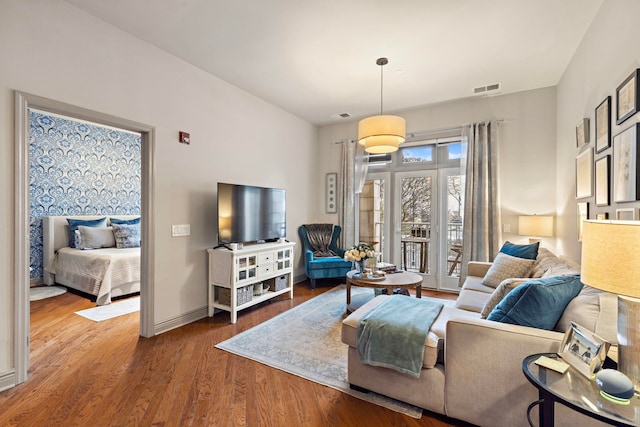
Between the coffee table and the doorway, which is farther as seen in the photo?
the doorway

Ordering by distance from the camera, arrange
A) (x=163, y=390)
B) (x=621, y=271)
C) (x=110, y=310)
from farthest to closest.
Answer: (x=110, y=310) < (x=163, y=390) < (x=621, y=271)

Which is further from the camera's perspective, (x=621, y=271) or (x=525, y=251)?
(x=525, y=251)

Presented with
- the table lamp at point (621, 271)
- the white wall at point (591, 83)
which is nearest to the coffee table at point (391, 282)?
the white wall at point (591, 83)

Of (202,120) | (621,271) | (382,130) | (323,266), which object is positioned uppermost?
(202,120)

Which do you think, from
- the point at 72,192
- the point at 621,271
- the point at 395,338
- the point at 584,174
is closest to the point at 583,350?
the point at 621,271

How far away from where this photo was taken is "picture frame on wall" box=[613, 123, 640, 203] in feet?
5.75

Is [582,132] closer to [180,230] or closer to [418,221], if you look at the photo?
[418,221]

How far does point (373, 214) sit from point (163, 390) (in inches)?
162

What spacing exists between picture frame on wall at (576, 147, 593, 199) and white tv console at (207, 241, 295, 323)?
3.39 meters

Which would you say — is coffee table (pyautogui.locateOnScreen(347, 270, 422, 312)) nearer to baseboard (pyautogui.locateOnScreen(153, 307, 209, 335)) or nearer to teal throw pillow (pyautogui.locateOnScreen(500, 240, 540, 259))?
teal throw pillow (pyautogui.locateOnScreen(500, 240, 540, 259))

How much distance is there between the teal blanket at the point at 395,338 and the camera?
5.88 feet

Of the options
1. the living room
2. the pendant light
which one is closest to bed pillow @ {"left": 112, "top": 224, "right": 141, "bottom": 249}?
the living room

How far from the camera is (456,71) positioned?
3.52m

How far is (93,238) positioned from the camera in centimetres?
489
